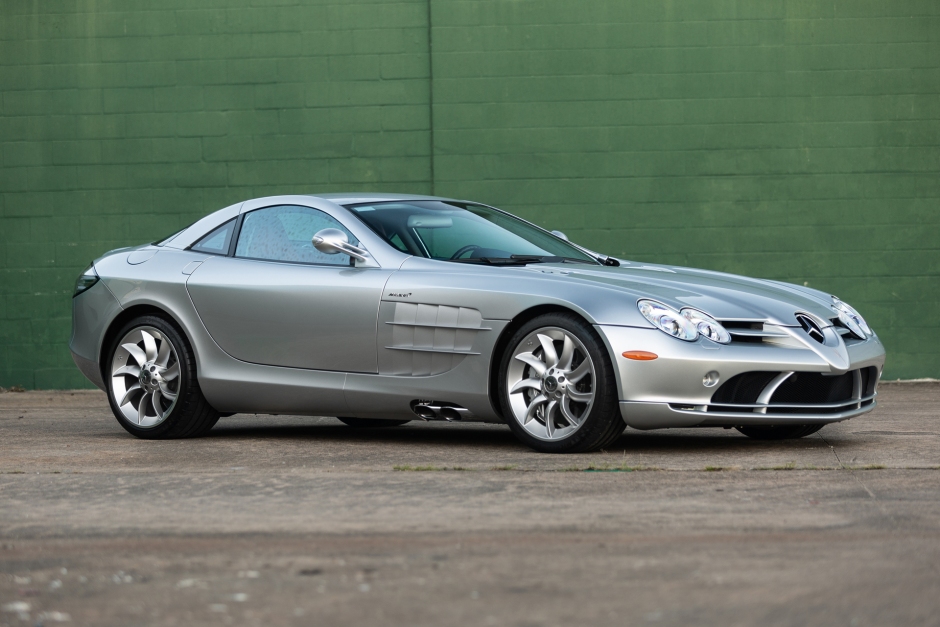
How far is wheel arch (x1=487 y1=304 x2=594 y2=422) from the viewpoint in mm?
6406

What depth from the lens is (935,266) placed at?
11961 mm

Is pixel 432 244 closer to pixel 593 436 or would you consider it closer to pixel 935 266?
pixel 593 436

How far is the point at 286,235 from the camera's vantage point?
7.45 meters

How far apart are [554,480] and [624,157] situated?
23.1 feet

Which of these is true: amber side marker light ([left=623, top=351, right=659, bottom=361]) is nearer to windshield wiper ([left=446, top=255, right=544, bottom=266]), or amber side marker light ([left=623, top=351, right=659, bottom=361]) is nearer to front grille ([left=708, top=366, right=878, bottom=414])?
front grille ([left=708, top=366, right=878, bottom=414])

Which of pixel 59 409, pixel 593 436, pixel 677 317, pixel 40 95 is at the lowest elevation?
pixel 59 409

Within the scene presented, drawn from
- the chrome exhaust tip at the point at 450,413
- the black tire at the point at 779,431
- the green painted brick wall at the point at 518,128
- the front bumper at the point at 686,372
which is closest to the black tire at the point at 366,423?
the chrome exhaust tip at the point at 450,413

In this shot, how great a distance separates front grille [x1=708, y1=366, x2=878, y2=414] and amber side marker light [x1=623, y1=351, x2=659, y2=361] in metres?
0.34

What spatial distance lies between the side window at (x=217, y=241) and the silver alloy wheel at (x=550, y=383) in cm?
210

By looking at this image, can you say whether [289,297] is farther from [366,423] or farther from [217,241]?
[366,423]

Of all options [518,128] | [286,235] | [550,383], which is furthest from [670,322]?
[518,128]

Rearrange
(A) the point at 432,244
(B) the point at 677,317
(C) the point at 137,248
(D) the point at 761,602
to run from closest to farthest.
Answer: (D) the point at 761,602 < (B) the point at 677,317 < (A) the point at 432,244 < (C) the point at 137,248

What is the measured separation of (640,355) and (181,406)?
274 cm

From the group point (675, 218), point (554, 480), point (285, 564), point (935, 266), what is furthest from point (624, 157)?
point (285, 564)
